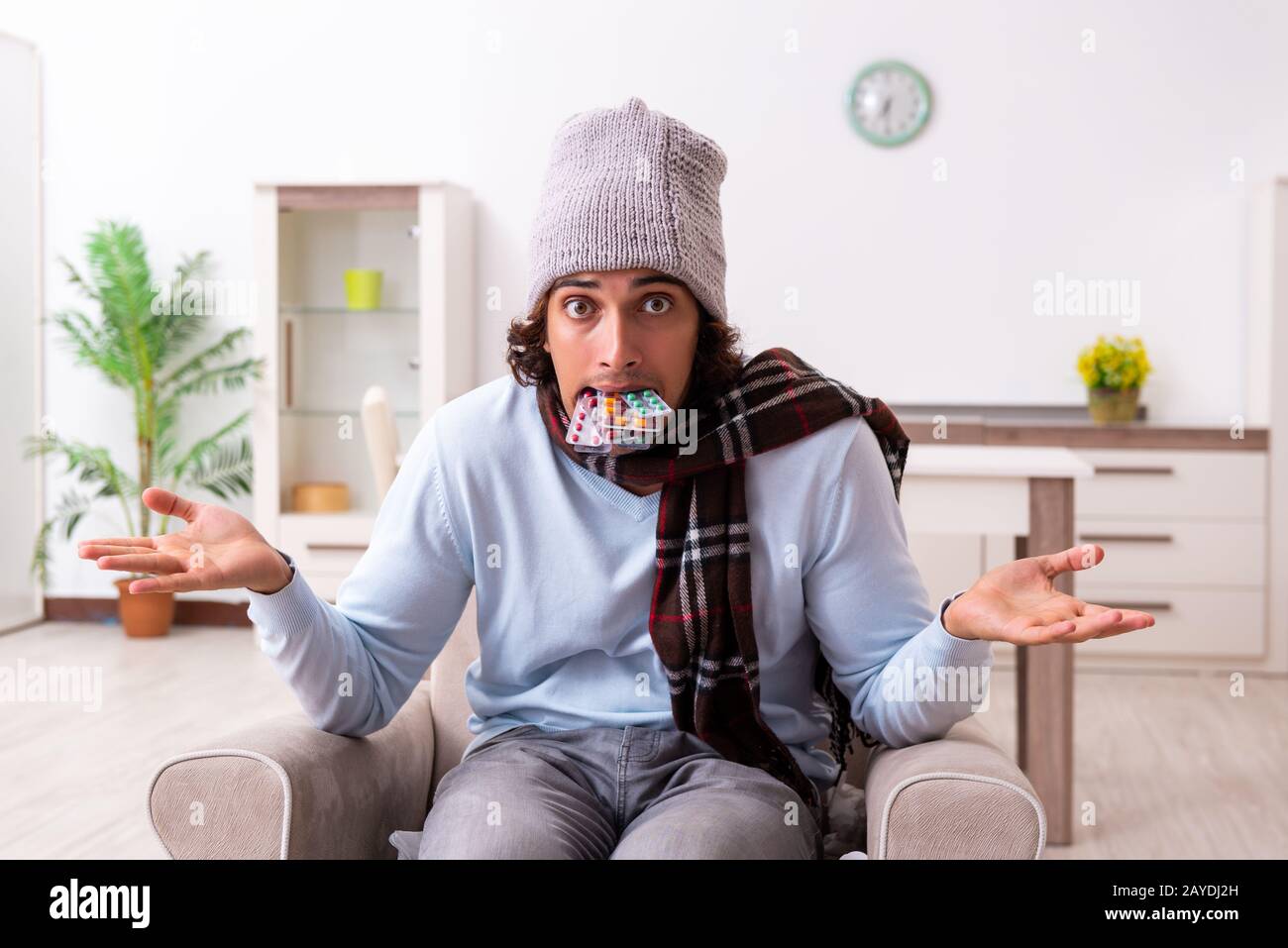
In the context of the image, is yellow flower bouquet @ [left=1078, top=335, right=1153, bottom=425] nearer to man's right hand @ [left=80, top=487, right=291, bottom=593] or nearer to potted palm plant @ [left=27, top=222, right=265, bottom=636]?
potted palm plant @ [left=27, top=222, right=265, bottom=636]

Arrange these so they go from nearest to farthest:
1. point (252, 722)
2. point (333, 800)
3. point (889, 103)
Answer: point (333, 800)
point (252, 722)
point (889, 103)

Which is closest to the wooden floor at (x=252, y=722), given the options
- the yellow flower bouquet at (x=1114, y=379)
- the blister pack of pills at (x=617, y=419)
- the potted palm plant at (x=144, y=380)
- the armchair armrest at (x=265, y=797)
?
the potted palm plant at (x=144, y=380)

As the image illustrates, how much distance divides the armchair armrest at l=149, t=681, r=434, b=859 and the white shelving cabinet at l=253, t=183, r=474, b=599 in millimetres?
3122

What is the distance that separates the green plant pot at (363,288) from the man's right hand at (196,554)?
3451 mm

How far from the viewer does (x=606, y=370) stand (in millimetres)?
1406

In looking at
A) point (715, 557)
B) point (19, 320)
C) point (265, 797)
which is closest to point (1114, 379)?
point (715, 557)

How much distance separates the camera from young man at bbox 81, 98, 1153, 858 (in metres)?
1.40

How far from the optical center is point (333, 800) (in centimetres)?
136

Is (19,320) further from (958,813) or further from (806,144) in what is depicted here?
(958,813)

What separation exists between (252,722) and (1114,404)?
2.94 metres

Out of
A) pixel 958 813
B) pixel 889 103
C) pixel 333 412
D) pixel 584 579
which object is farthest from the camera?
pixel 333 412

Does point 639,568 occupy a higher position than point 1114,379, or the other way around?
point 1114,379
